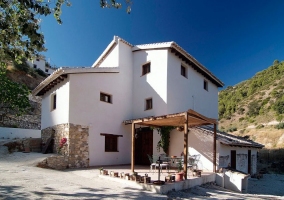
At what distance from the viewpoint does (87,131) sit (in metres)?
13.7

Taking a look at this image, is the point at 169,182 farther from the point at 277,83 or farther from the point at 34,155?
the point at 277,83

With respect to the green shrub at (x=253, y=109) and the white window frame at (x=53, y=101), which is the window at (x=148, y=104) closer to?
the white window frame at (x=53, y=101)

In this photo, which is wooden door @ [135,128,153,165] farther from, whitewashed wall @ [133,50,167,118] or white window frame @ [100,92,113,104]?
white window frame @ [100,92,113,104]

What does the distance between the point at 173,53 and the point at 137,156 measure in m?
7.12

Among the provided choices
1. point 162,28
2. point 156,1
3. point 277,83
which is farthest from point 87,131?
point 277,83

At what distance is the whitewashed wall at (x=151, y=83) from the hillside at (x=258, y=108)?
63.1ft

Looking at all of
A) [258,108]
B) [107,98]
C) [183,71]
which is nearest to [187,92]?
[183,71]

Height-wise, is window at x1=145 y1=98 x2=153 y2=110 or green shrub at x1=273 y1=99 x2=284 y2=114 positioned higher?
green shrub at x1=273 y1=99 x2=284 y2=114

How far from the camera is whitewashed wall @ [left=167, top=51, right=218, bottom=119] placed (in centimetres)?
1518

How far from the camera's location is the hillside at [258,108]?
3152 centimetres

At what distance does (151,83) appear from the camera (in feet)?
51.5

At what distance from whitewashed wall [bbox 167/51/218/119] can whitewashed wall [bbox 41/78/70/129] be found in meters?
6.05

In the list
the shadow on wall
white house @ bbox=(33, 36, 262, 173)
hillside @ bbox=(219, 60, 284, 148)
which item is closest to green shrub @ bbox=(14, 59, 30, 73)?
white house @ bbox=(33, 36, 262, 173)

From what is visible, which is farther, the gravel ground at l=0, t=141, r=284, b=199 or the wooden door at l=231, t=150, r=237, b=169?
the wooden door at l=231, t=150, r=237, b=169
